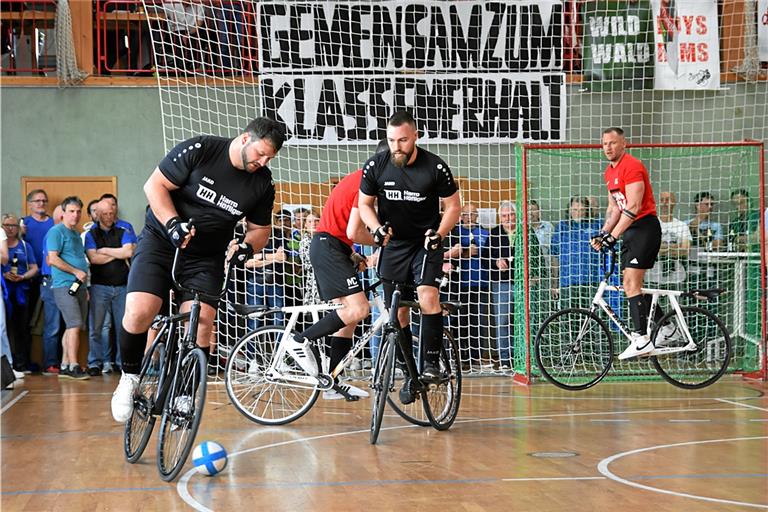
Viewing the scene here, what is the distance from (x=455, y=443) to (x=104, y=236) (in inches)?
244

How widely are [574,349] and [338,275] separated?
289cm

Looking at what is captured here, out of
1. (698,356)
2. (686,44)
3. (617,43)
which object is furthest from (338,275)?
(686,44)

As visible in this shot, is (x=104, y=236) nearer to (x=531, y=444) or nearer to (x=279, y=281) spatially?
(x=279, y=281)

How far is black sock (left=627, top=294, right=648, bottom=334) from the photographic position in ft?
29.1

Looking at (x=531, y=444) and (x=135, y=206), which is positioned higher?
(x=135, y=206)

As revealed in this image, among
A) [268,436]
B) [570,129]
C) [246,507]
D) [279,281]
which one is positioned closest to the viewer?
[246,507]

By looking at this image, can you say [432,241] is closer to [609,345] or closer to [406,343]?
[406,343]

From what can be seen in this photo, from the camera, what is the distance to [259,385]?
7109 millimetres

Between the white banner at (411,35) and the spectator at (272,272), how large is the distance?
1869 millimetres

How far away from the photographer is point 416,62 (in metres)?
11.7

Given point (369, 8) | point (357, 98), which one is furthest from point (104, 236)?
point (369, 8)

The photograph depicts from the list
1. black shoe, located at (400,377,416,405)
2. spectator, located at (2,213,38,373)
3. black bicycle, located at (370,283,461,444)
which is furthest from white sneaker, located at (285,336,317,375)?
spectator, located at (2,213,38,373)

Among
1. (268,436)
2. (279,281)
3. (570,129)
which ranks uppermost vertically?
(570,129)

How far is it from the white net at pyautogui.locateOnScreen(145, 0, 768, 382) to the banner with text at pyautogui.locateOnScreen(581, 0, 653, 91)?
0.8 inches
